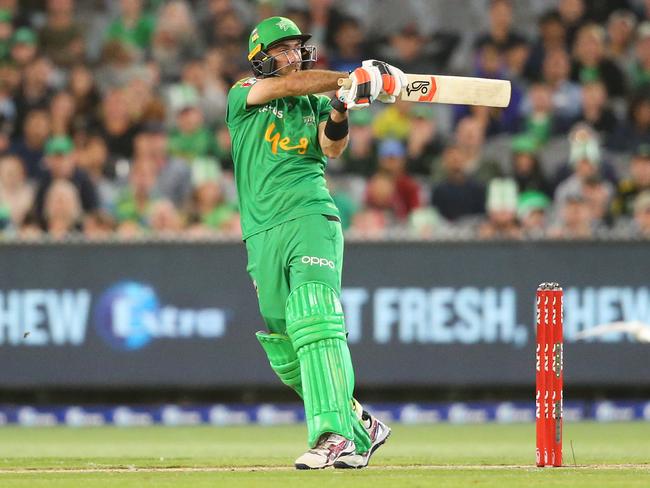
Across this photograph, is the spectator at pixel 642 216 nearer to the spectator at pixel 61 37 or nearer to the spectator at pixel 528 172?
the spectator at pixel 528 172

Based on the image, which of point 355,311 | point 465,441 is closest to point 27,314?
point 355,311

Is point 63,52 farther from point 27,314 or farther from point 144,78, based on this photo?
point 27,314

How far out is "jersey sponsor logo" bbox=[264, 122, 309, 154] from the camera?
7.93 m

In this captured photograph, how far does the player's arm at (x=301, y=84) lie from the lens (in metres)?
7.65

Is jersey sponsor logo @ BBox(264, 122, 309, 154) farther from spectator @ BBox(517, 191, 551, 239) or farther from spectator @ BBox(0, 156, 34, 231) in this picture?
spectator @ BBox(0, 156, 34, 231)

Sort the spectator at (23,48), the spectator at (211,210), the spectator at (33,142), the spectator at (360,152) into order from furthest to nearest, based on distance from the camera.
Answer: the spectator at (23,48) < the spectator at (33,142) < the spectator at (360,152) < the spectator at (211,210)

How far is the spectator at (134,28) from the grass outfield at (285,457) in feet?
19.1

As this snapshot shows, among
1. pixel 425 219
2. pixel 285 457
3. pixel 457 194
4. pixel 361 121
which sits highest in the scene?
pixel 361 121

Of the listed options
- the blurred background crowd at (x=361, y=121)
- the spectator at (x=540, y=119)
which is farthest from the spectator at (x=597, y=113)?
the spectator at (x=540, y=119)

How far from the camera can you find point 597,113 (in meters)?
15.7

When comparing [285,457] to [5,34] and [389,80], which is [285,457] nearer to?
[389,80]

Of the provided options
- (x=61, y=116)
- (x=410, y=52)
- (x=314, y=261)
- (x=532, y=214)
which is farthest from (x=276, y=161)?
(x=410, y=52)

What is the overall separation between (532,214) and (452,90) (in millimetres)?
5889

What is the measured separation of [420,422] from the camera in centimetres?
1322
